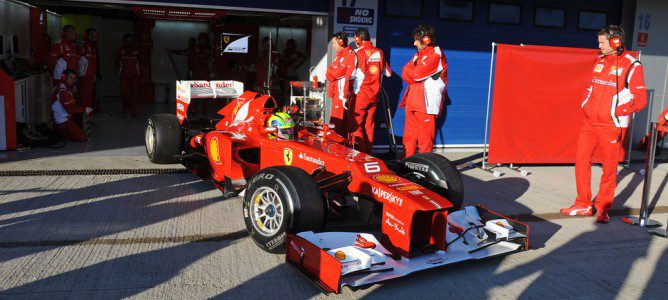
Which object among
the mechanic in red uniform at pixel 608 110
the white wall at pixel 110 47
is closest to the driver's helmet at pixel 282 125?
the mechanic in red uniform at pixel 608 110

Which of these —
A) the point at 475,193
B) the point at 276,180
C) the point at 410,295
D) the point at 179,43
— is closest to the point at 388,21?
the point at 475,193

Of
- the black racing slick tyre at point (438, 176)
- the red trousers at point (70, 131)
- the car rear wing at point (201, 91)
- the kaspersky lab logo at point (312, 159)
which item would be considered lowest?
the red trousers at point (70, 131)

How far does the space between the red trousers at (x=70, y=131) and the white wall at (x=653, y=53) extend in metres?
9.62

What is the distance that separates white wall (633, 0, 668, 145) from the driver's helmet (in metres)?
7.75

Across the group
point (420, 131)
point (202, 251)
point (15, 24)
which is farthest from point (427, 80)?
point (15, 24)

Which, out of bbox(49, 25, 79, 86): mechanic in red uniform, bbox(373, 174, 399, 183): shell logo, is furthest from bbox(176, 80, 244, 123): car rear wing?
bbox(49, 25, 79, 86): mechanic in red uniform

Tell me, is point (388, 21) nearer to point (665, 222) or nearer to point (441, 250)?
point (665, 222)

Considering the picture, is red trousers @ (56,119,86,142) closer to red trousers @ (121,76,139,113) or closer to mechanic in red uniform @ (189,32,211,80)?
red trousers @ (121,76,139,113)

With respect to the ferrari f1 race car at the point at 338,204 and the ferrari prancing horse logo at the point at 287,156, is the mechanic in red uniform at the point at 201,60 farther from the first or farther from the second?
the ferrari prancing horse logo at the point at 287,156

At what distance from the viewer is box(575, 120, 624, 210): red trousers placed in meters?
6.21

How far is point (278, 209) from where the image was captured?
15.3 ft

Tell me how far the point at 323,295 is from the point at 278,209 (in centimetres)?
85

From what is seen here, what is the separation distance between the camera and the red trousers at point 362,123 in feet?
27.9

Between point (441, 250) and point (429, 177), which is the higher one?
point (429, 177)
